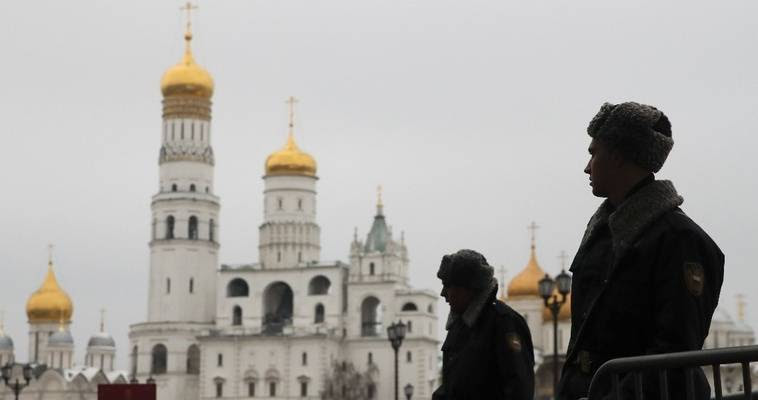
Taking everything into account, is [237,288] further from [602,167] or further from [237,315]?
[602,167]

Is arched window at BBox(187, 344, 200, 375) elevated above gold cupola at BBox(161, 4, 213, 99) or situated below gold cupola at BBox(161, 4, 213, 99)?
below

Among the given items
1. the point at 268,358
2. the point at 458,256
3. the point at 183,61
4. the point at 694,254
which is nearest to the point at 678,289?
the point at 694,254

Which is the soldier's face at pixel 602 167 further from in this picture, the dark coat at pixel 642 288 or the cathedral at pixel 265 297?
the cathedral at pixel 265 297

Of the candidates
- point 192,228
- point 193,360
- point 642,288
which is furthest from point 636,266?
point 193,360

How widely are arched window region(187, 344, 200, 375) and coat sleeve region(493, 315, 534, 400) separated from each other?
76.8m

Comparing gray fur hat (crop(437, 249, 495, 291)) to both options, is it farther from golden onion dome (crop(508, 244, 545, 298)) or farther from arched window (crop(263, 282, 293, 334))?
golden onion dome (crop(508, 244, 545, 298))

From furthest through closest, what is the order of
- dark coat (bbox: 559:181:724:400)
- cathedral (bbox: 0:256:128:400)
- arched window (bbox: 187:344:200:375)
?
cathedral (bbox: 0:256:128:400) < arched window (bbox: 187:344:200:375) < dark coat (bbox: 559:181:724:400)

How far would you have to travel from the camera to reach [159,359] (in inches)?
3228

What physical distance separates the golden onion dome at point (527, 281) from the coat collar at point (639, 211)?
8271cm

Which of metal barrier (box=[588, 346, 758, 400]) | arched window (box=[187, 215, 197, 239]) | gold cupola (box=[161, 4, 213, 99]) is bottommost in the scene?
metal barrier (box=[588, 346, 758, 400])

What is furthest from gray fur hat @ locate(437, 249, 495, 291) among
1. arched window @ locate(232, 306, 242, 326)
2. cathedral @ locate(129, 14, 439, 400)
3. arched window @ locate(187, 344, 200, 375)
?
arched window @ locate(187, 344, 200, 375)

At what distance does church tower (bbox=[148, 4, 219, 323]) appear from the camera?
82375 millimetres

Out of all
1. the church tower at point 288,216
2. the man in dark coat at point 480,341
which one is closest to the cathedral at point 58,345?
the church tower at point 288,216

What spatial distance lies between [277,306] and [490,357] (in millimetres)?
78486
